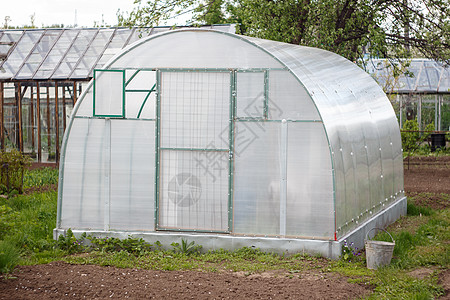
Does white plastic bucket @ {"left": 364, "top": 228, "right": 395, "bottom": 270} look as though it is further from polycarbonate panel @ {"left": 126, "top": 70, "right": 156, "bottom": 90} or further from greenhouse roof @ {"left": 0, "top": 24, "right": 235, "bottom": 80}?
greenhouse roof @ {"left": 0, "top": 24, "right": 235, "bottom": 80}

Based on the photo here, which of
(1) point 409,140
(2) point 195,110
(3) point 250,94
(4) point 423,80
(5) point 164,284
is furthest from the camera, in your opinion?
(4) point 423,80

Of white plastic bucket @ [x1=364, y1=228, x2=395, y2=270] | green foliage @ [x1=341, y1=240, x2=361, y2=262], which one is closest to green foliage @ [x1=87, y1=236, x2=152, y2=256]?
green foliage @ [x1=341, y1=240, x2=361, y2=262]

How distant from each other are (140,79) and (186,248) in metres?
2.42

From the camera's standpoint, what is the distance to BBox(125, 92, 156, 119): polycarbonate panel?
9.38 m

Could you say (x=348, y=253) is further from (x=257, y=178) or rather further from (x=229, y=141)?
(x=229, y=141)

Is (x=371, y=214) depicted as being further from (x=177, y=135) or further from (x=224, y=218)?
(x=177, y=135)

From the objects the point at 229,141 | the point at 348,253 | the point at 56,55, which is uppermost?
the point at 56,55

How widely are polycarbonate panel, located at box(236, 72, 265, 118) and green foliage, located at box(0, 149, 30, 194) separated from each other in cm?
601

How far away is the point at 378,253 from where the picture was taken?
27.0 feet

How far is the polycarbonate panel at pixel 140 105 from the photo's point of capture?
9.38 meters

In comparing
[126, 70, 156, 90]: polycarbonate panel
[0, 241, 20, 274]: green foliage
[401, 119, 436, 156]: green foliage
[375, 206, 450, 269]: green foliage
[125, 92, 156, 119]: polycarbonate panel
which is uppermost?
[126, 70, 156, 90]: polycarbonate panel

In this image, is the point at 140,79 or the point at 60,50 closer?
the point at 140,79

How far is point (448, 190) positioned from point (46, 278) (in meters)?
10.8

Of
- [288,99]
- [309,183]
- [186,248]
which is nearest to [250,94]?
[288,99]
